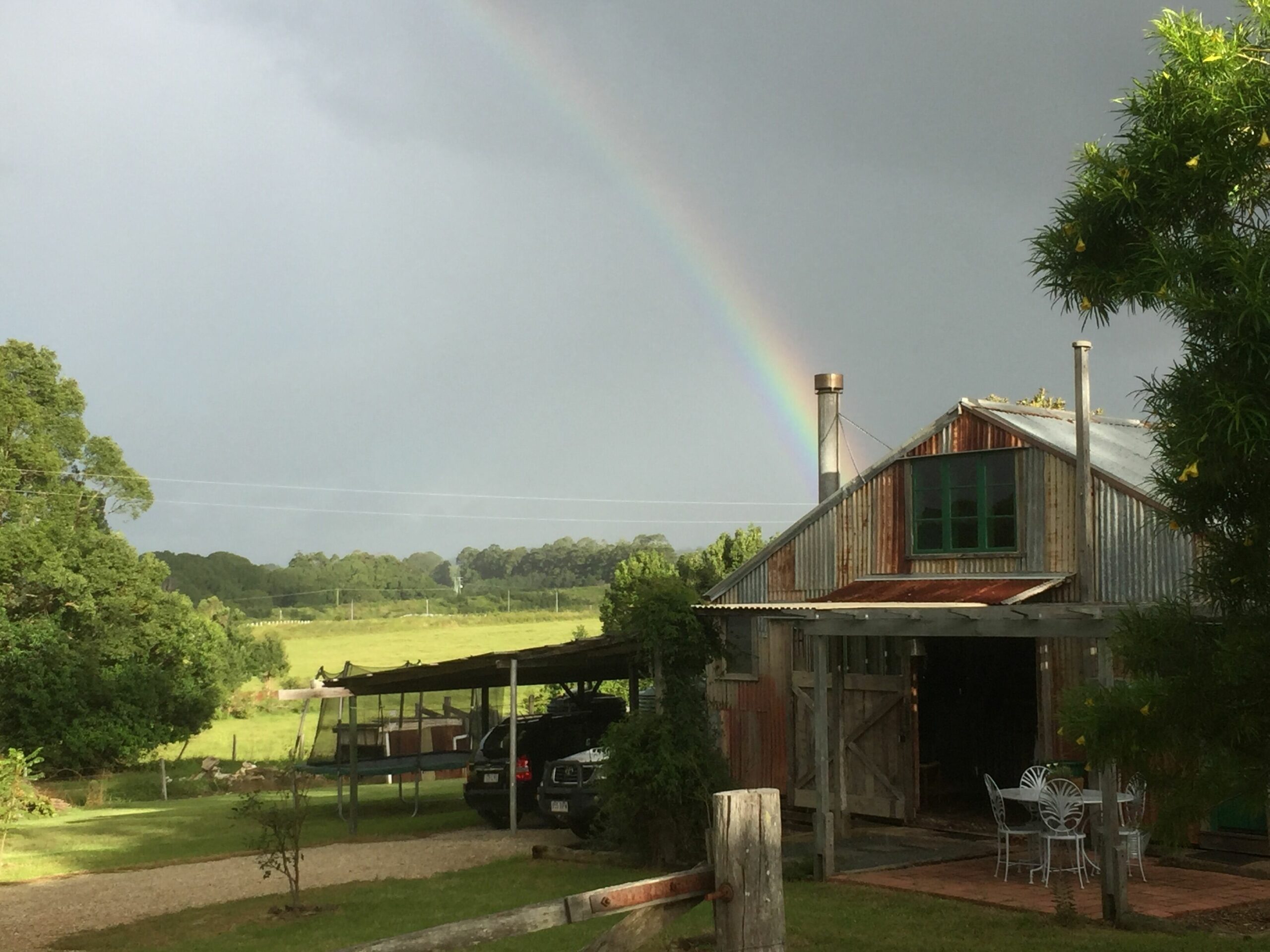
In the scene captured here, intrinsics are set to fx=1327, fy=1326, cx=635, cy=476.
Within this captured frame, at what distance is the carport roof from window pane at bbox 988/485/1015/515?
4508mm

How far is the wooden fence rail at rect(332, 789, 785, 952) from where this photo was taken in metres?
4.64

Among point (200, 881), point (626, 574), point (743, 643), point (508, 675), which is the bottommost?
point (200, 881)

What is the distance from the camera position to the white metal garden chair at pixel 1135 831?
38.4 feet

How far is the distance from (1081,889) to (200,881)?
912cm

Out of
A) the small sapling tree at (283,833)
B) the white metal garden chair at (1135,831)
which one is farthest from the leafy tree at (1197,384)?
the small sapling tree at (283,833)

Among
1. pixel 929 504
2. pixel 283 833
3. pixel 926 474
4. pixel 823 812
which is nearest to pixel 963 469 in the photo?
pixel 926 474

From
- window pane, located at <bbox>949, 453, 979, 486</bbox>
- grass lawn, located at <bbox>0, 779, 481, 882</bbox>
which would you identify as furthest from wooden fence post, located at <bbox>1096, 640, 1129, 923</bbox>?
grass lawn, located at <bbox>0, 779, 481, 882</bbox>

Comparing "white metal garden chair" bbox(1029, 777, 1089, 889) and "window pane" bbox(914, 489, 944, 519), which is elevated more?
"window pane" bbox(914, 489, 944, 519)

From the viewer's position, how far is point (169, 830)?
19875 millimetres

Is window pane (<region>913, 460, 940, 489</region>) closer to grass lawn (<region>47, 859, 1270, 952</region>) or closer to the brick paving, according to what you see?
the brick paving

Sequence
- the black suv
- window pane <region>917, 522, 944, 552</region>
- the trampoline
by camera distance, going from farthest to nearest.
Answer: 1. the trampoline
2. the black suv
3. window pane <region>917, 522, 944, 552</region>

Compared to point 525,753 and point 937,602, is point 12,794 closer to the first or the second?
point 525,753

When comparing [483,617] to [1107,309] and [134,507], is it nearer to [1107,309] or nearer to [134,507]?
[134,507]

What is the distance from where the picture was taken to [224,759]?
34.4 metres
